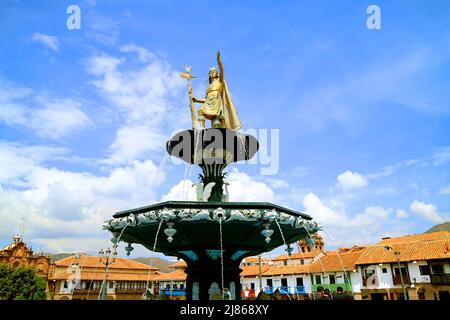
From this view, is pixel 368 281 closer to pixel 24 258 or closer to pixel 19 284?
pixel 19 284

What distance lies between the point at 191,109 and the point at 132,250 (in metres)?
4.70

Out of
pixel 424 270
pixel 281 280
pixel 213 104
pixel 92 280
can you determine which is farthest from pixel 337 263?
pixel 213 104

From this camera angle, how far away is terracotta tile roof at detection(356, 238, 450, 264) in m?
36.1

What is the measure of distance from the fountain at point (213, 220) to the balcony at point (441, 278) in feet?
106

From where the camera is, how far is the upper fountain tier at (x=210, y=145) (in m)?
9.96

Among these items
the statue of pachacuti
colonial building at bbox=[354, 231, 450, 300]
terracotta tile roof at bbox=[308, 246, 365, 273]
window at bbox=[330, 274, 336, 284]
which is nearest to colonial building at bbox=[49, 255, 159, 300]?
terracotta tile roof at bbox=[308, 246, 365, 273]

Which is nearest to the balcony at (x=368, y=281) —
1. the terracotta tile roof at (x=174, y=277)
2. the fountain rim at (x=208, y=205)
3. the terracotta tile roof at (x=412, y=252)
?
the terracotta tile roof at (x=412, y=252)

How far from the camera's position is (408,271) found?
125 ft

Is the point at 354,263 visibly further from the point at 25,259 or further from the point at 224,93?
the point at 25,259

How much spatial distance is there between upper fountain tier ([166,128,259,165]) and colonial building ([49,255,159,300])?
4464cm

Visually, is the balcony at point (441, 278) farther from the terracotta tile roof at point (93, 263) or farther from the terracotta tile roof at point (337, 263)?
the terracotta tile roof at point (93, 263)

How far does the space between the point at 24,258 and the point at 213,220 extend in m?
61.4

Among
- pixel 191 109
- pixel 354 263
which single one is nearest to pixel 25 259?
pixel 354 263

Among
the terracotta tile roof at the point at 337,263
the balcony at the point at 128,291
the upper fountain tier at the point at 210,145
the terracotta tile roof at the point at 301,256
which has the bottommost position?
the balcony at the point at 128,291
